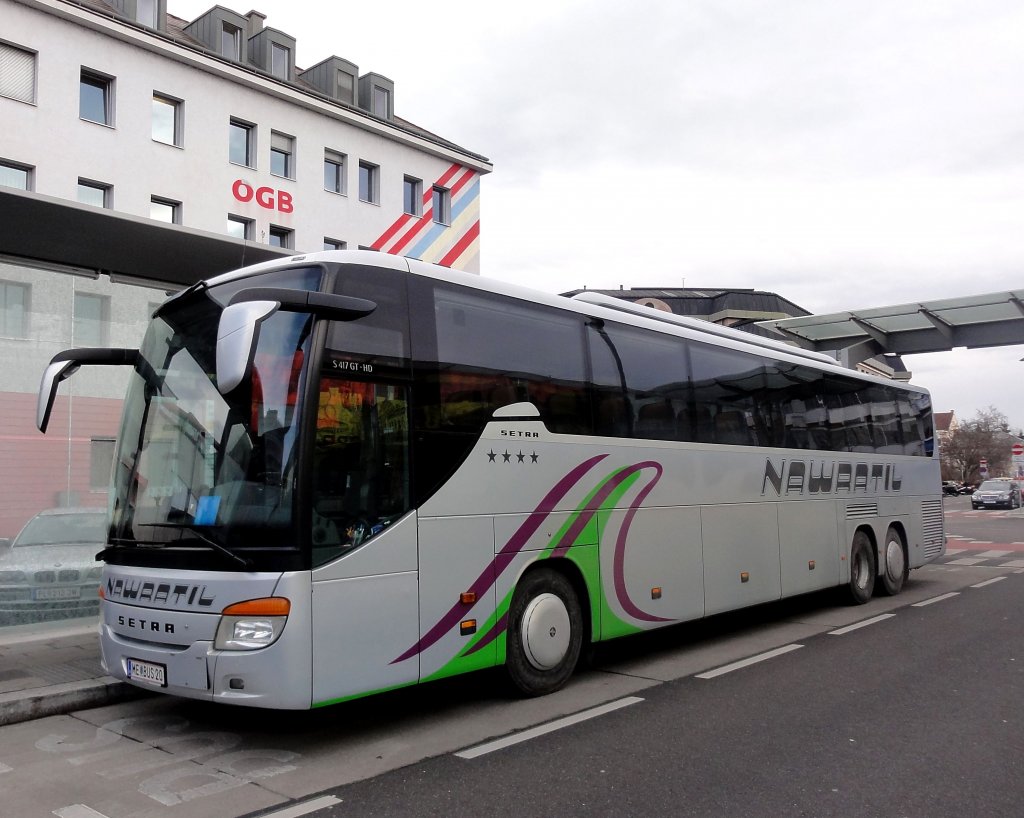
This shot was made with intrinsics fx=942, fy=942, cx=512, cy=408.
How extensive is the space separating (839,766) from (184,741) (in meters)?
4.16

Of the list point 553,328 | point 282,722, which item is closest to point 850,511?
point 553,328

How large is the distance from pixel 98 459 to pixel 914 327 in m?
17.4

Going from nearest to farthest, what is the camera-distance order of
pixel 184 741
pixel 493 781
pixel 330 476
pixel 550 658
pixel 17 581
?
pixel 493 781
pixel 330 476
pixel 184 741
pixel 550 658
pixel 17 581

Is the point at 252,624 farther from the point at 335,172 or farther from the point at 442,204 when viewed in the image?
the point at 442,204

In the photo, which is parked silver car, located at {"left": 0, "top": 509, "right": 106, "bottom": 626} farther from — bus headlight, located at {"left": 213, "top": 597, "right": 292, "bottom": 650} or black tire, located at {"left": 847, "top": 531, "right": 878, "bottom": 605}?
black tire, located at {"left": 847, "top": 531, "right": 878, "bottom": 605}

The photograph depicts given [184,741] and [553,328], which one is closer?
[184,741]

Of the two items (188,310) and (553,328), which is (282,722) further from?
(553,328)

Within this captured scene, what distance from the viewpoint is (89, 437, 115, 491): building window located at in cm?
1016

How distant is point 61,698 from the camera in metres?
7.04

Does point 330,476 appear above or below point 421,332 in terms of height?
below

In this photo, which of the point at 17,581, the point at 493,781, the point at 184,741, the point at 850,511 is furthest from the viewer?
the point at 850,511

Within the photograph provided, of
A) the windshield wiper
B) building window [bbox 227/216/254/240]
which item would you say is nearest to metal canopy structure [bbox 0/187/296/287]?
the windshield wiper

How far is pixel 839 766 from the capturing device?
548 centimetres

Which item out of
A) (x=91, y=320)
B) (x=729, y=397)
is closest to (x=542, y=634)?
(x=729, y=397)
